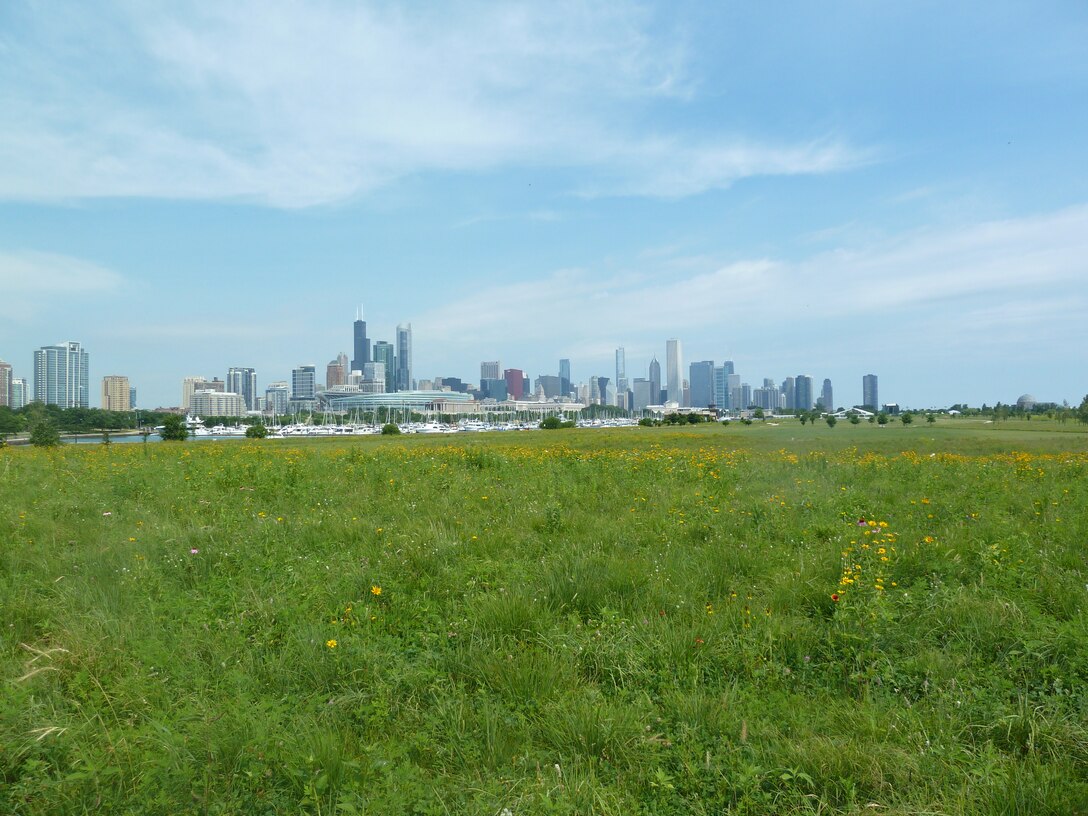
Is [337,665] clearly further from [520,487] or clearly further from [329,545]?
[520,487]

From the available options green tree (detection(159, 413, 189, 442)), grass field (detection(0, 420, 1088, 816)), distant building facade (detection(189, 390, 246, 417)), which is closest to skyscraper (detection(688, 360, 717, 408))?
distant building facade (detection(189, 390, 246, 417))

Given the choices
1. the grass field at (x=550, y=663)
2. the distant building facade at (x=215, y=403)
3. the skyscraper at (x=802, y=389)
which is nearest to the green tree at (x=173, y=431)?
the grass field at (x=550, y=663)

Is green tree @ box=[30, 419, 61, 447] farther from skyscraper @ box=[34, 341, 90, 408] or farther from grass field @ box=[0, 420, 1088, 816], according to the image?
skyscraper @ box=[34, 341, 90, 408]

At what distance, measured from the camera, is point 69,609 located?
5066 mm

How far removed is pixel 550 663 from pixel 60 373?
110 meters

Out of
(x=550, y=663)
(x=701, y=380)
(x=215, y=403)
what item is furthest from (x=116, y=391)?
(x=701, y=380)

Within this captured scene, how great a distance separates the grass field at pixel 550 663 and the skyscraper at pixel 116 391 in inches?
4630

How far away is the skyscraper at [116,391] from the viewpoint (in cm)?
10331

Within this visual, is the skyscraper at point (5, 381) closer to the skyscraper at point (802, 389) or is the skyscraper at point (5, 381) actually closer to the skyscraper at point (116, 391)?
the skyscraper at point (116, 391)

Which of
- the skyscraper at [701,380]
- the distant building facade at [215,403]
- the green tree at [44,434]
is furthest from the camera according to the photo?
the skyscraper at [701,380]

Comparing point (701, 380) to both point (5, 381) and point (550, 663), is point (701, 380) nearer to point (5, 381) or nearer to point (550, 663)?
point (5, 381)

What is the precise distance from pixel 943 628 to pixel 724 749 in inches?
96.0

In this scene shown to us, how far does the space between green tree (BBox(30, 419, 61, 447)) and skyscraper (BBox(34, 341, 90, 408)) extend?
65.6 metres

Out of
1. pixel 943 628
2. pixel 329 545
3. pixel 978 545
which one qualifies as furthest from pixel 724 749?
pixel 329 545
